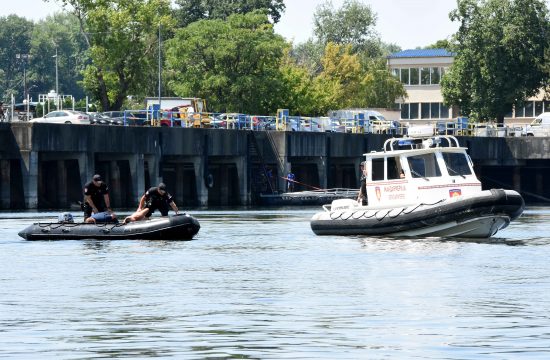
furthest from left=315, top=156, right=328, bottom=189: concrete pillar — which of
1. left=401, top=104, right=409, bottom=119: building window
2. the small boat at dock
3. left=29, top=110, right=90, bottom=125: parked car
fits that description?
left=401, top=104, right=409, bottom=119: building window

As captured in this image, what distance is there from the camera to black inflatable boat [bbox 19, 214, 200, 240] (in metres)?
41.3

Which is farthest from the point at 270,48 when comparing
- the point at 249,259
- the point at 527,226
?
the point at 249,259

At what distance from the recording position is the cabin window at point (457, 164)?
43688mm

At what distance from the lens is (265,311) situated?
25438 millimetres

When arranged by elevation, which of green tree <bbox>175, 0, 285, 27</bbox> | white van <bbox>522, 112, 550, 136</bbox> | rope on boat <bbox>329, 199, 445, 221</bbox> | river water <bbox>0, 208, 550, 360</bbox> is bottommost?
river water <bbox>0, 208, 550, 360</bbox>

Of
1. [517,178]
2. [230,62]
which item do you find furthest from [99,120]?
[517,178]

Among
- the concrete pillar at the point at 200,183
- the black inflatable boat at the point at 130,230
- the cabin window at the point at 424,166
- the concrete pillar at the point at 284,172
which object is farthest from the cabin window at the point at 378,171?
the concrete pillar at the point at 284,172

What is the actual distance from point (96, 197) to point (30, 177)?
3046 centimetres

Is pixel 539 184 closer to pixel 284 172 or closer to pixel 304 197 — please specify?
pixel 284 172

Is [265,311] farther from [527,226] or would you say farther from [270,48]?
[270,48]

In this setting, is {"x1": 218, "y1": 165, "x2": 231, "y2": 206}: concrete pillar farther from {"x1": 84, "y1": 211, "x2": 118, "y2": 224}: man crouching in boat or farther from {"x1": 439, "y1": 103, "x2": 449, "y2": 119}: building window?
{"x1": 439, "y1": 103, "x2": 449, "y2": 119}: building window

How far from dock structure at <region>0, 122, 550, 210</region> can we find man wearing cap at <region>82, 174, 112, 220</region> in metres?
28.2

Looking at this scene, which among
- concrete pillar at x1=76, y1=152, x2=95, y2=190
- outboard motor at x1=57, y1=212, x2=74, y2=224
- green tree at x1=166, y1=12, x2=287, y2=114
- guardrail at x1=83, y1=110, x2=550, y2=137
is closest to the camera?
outboard motor at x1=57, y1=212, x2=74, y2=224

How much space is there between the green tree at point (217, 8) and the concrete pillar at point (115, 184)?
59.5m
